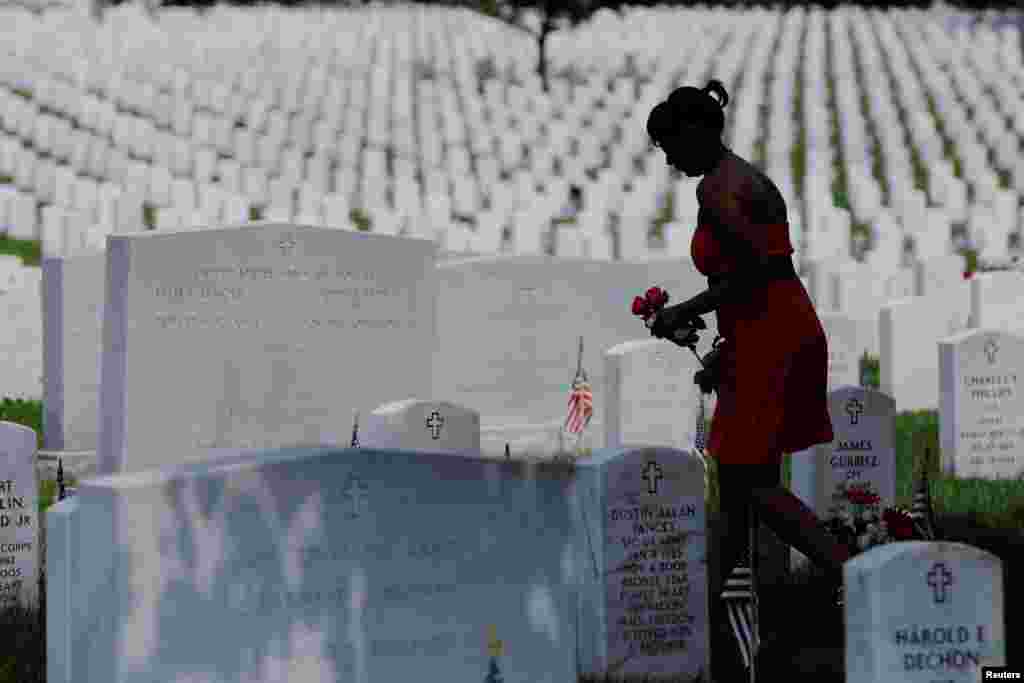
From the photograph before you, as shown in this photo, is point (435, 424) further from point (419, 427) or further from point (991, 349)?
point (991, 349)

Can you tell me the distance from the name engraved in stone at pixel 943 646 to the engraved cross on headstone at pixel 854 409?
121 inches

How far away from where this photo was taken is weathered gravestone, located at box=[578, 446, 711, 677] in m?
7.03

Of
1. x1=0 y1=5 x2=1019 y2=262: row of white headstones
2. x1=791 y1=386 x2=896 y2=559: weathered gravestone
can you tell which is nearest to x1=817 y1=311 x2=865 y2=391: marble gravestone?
x1=791 y1=386 x2=896 y2=559: weathered gravestone

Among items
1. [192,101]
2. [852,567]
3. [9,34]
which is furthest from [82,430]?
[9,34]

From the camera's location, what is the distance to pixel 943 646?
18.7 ft

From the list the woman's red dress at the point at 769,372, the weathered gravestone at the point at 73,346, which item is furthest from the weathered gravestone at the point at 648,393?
the woman's red dress at the point at 769,372

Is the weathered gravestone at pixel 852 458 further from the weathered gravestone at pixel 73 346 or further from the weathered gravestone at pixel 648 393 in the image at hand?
the weathered gravestone at pixel 73 346

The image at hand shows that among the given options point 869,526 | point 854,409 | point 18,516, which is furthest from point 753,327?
point 18,516

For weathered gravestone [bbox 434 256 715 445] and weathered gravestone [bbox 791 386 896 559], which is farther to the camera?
weathered gravestone [bbox 434 256 715 445]

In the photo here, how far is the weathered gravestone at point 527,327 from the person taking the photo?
13.1 metres

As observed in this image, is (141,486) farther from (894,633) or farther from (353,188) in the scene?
(353,188)

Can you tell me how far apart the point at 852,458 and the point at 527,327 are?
15.2 feet

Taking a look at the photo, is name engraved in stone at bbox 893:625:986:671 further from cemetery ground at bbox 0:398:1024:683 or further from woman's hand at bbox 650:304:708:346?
woman's hand at bbox 650:304:708:346

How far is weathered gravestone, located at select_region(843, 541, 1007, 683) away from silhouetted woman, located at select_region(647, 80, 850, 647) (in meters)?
1.11
